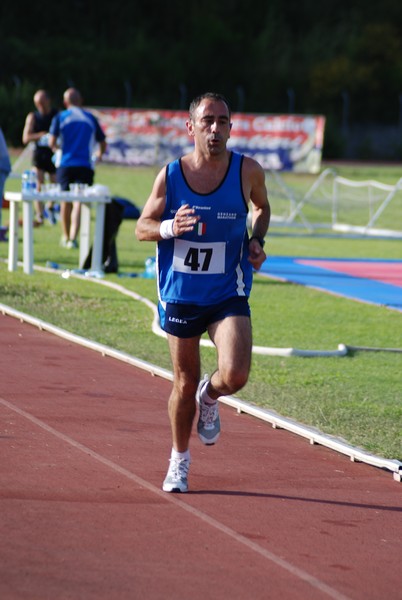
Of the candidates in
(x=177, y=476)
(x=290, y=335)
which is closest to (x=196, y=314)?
(x=177, y=476)

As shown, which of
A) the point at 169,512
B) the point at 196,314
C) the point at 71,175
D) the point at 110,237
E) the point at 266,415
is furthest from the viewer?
the point at 71,175

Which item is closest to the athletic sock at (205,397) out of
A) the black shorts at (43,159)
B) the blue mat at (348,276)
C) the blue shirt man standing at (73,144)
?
the blue mat at (348,276)

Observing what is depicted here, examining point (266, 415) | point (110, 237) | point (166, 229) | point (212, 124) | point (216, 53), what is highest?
point (216, 53)

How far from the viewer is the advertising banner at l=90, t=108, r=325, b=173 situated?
3247 centimetres

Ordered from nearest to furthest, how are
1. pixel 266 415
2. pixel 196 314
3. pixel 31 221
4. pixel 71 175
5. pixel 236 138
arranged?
1. pixel 196 314
2. pixel 266 415
3. pixel 31 221
4. pixel 71 175
5. pixel 236 138

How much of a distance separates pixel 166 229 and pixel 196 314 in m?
0.51

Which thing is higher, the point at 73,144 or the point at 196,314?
the point at 73,144

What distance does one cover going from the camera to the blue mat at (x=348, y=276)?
625 inches

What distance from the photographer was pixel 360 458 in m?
7.68

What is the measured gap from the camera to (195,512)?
6.36m

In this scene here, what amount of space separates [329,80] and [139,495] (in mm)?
60804

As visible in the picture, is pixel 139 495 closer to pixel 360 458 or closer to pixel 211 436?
pixel 211 436

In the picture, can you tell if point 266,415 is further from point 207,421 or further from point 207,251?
point 207,251

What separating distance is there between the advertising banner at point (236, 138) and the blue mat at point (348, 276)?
40.4ft
